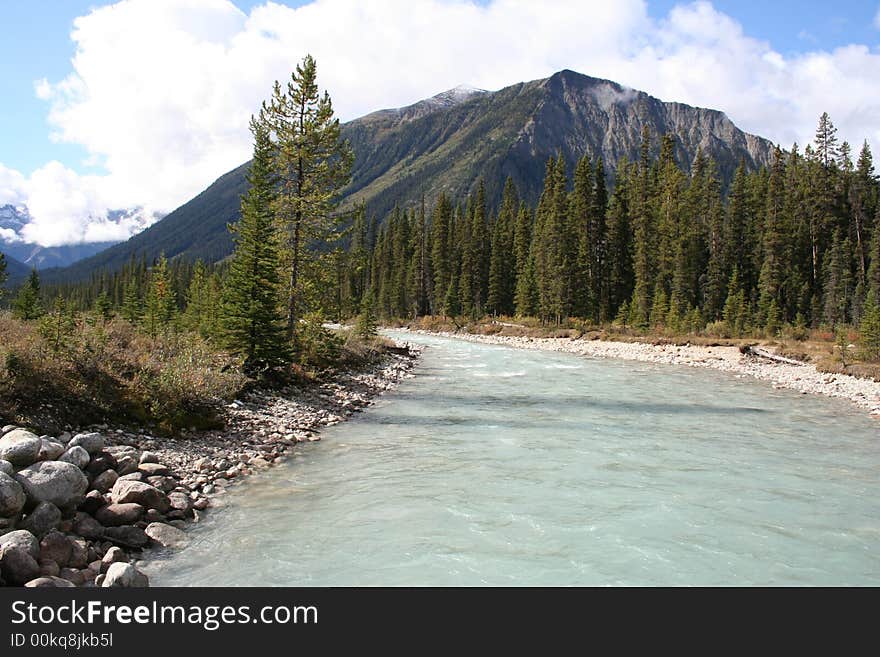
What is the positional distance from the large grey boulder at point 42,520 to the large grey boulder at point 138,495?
42.7 inches

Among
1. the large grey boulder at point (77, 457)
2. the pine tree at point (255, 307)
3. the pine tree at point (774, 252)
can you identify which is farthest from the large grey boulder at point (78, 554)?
the pine tree at point (774, 252)

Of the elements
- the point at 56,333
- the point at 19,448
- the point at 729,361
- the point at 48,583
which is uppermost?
the point at 56,333

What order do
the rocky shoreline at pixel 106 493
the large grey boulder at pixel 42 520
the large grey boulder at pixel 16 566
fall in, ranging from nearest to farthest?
the large grey boulder at pixel 16 566
the rocky shoreline at pixel 106 493
the large grey boulder at pixel 42 520

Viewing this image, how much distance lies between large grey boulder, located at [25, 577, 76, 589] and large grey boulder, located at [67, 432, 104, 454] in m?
3.57

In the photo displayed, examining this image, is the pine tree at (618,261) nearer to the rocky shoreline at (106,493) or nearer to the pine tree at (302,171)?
the pine tree at (302,171)

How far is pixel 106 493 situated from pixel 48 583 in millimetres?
2887

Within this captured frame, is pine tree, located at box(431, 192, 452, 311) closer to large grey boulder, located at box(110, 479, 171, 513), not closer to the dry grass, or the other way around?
the dry grass

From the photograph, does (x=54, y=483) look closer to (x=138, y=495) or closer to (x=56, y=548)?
(x=138, y=495)

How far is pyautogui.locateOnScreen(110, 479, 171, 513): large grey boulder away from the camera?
852 cm

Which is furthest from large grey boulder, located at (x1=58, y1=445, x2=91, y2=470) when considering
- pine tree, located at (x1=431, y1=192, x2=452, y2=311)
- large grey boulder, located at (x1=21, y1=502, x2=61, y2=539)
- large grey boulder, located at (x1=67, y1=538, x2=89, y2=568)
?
pine tree, located at (x1=431, y1=192, x2=452, y2=311)

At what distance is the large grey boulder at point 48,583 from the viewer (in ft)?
19.4

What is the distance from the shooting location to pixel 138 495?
858cm

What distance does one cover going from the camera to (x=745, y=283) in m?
58.0

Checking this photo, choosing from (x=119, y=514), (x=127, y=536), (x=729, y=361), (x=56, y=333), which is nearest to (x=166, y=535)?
(x=127, y=536)
